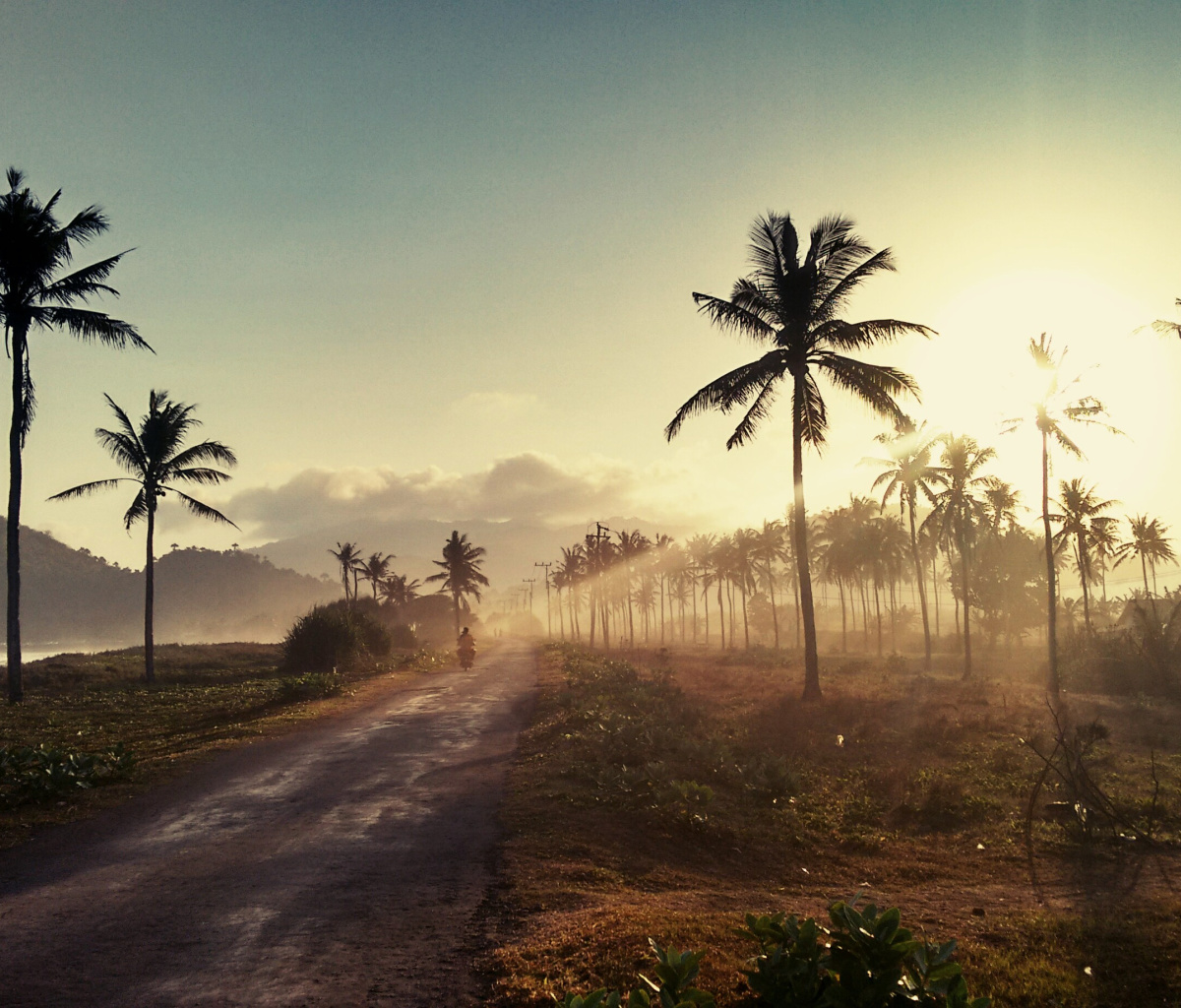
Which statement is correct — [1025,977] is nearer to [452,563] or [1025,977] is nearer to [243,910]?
[243,910]

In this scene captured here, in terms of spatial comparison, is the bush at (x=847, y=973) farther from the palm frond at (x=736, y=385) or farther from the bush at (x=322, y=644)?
the bush at (x=322, y=644)

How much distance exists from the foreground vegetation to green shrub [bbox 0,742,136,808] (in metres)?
6.62

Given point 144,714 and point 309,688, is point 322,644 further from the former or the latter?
point 144,714

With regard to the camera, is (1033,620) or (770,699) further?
(1033,620)

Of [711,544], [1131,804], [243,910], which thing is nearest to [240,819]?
[243,910]

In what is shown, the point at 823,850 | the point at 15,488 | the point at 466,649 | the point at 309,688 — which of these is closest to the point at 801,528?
the point at 823,850

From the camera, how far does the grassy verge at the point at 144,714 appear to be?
35.0 ft

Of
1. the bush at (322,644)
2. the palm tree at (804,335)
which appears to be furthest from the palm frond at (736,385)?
the bush at (322,644)

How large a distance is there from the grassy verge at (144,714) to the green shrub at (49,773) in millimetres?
126

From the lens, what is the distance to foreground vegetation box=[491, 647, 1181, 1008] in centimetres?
570

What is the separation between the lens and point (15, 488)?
71.1 ft

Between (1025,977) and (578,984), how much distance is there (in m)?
3.70


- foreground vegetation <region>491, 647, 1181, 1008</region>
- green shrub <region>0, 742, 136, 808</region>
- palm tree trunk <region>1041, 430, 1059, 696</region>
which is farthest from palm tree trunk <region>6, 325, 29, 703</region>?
palm tree trunk <region>1041, 430, 1059, 696</region>

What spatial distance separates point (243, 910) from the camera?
243 inches
